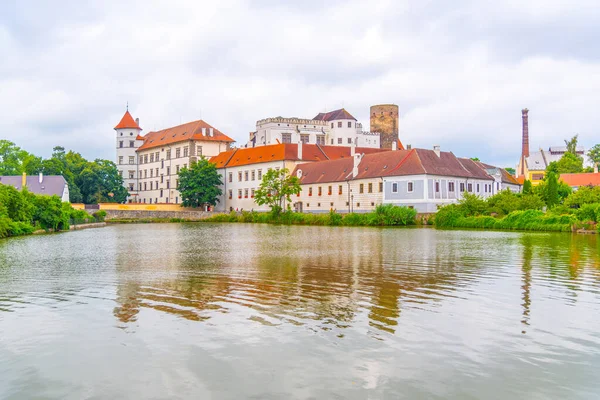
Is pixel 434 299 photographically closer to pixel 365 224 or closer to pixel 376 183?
pixel 365 224

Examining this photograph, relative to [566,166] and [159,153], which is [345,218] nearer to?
[566,166]

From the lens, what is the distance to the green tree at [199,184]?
83000 millimetres

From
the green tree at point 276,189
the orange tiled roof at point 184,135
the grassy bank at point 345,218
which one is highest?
the orange tiled roof at point 184,135

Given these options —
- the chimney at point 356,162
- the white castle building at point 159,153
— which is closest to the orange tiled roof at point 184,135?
the white castle building at point 159,153

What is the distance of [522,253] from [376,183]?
1596 inches

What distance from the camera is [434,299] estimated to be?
39.2ft

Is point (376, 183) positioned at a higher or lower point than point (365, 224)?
higher

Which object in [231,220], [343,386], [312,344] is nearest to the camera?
[343,386]

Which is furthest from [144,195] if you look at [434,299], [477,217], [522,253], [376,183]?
[434,299]

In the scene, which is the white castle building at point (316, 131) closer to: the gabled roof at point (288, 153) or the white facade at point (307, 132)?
the white facade at point (307, 132)

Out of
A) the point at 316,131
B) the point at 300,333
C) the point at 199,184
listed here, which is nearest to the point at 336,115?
the point at 316,131

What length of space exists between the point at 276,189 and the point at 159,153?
38.3 metres

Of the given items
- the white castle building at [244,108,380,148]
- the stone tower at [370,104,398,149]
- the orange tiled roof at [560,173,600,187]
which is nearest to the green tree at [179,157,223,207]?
the white castle building at [244,108,380,148]

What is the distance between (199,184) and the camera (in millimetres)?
83500
